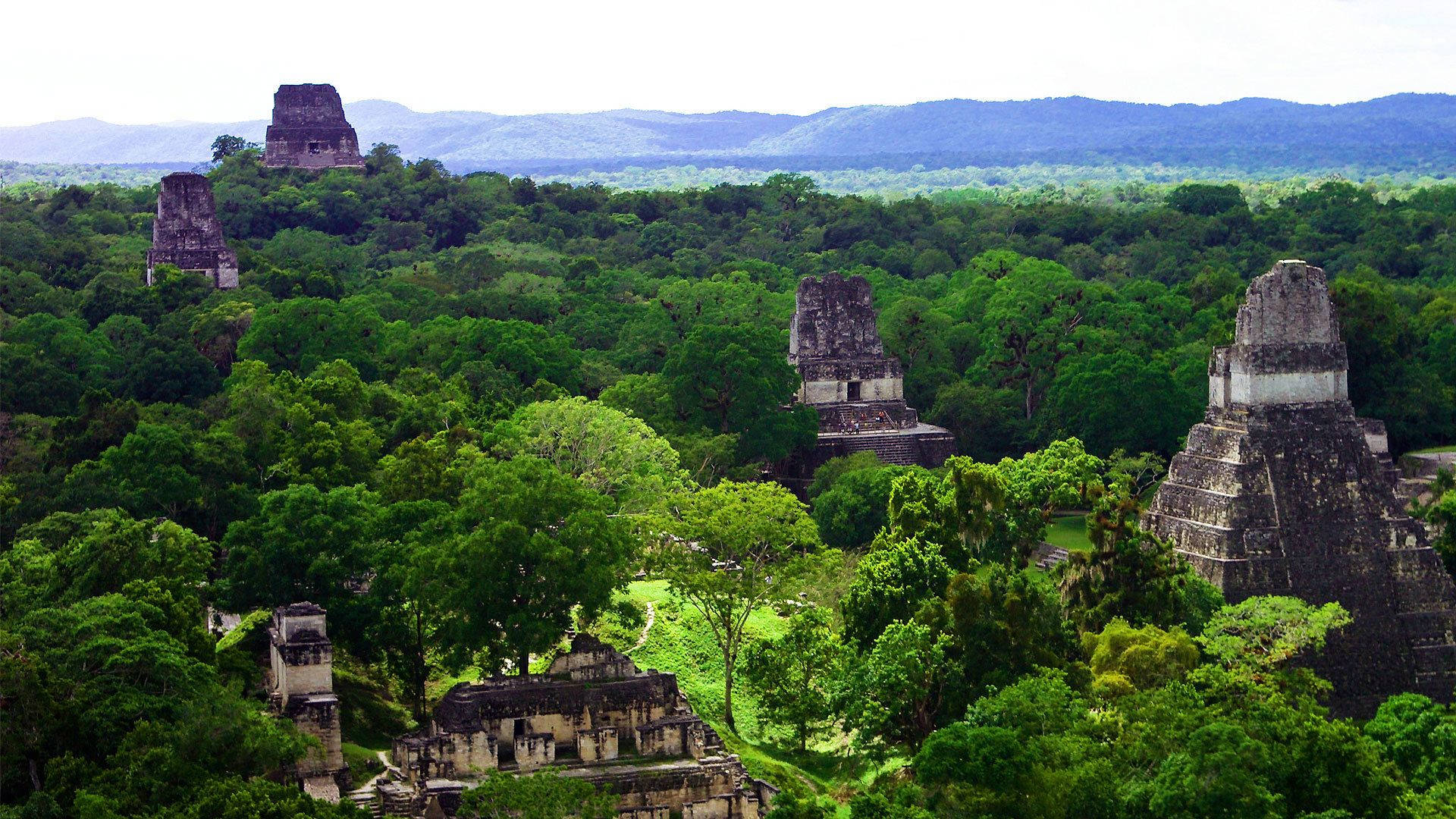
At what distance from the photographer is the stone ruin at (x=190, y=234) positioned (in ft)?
217

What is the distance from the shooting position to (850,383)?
53.7 m

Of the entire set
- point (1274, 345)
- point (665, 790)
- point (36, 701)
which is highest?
point (1274, 345)

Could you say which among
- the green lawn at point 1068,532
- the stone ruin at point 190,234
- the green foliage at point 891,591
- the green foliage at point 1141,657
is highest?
the stone ruin at point 190,234

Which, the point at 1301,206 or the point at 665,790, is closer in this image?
the point at 665,790

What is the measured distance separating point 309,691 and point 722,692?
7795 mm

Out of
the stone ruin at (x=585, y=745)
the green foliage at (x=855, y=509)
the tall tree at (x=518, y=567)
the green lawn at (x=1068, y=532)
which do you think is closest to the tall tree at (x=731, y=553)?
the tall tree at (x=518, y=567)

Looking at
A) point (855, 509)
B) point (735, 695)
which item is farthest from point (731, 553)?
point (855, 509)

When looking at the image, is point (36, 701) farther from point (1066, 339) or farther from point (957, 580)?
point (1066, 339)

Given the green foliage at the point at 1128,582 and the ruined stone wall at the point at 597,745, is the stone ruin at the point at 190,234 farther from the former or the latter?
the ruined stone wall at the point at 597,745

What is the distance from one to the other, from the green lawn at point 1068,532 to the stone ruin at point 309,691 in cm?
1960

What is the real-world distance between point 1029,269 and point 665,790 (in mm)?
44119

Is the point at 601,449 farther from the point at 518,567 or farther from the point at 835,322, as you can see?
the point at 835,322

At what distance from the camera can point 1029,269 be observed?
6919 centimetres

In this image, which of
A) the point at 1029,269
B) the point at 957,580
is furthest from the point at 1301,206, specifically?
the point at 957,580
